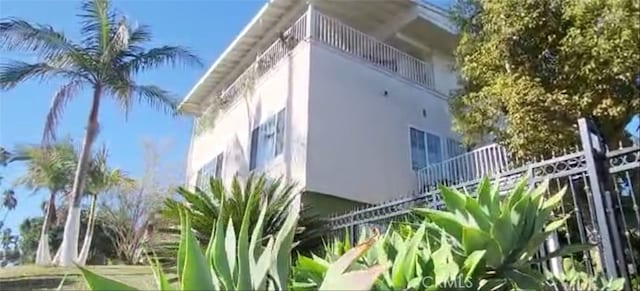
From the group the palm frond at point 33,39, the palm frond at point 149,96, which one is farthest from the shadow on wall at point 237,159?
the palm frond at point 33,39

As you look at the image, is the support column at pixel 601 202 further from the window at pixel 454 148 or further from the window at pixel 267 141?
the window at pixel 454 148

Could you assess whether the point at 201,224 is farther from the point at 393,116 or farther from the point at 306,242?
the point at 393,116

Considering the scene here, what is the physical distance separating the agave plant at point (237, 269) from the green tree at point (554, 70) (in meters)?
7.74

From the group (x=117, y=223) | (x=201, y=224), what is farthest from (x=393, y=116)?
(x=117, y=223)

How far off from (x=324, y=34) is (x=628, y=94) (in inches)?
291

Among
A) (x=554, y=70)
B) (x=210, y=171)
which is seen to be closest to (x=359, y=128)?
(x=554, y=70)

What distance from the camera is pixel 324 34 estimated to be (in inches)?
501

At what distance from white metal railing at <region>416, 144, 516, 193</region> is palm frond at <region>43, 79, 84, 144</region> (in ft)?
30.3

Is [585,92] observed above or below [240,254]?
above

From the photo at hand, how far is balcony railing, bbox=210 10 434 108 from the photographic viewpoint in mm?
12680

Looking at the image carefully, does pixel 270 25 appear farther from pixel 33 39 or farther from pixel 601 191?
pixel 601 191

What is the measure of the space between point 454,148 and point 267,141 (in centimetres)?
587

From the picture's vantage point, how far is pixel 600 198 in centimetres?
395

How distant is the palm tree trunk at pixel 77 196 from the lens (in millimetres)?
10743
